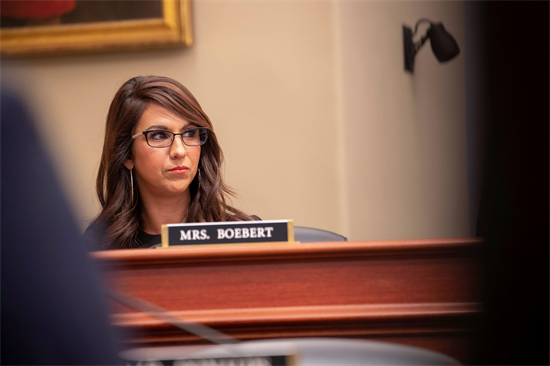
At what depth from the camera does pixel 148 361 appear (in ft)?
1.56

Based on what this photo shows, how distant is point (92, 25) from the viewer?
1.98 metres

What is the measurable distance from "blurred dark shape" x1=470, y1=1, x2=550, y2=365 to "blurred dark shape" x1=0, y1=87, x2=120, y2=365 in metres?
0.21

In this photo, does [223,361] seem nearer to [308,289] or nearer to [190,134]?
[308,289]

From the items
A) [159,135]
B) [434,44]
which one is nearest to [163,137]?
[159,135]

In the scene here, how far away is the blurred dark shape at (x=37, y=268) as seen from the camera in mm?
190

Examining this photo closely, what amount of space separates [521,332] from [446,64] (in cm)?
211

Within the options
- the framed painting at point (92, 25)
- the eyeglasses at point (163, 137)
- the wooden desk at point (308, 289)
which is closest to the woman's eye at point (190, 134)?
the eyeglasses at point (163, 137)

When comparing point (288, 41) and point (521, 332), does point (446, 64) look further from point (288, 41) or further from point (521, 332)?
point (521, 332)

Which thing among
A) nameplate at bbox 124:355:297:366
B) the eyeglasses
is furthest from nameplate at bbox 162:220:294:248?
the eyeglasses

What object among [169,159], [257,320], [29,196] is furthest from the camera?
[169,159]

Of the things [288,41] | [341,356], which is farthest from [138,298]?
[288,41]

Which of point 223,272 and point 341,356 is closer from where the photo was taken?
point 341,356

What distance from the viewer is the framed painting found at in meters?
1.90

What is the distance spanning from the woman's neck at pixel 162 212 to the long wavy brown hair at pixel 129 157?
0.8 inches
